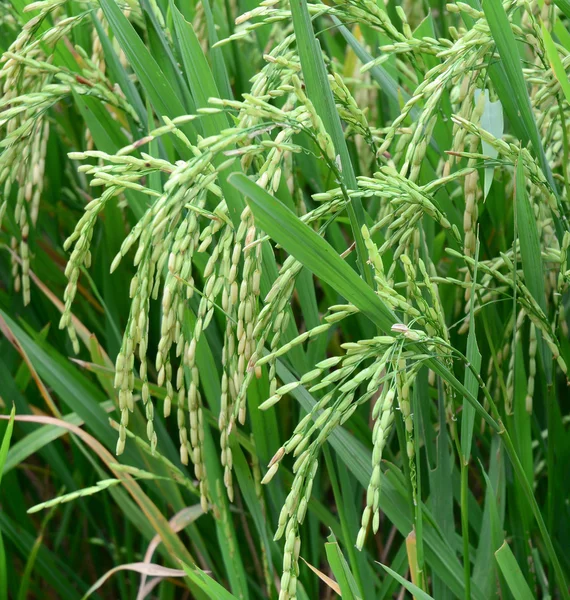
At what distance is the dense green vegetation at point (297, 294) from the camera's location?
0.69 metres

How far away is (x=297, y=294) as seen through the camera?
3.26ft

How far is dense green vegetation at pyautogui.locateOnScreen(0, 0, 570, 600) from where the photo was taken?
2.26 feet

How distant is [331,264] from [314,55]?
0.76ft

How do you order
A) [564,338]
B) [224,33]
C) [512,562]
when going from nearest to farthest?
[512,562], [564,338], [224,33]

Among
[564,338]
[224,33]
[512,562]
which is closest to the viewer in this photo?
[512,562]

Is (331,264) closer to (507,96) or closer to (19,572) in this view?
(507,96)

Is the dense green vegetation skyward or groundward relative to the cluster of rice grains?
groundward

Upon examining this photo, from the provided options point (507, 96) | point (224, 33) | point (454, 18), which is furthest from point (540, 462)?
point (454, 18)

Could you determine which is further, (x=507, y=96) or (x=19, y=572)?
(x=19, y=572)

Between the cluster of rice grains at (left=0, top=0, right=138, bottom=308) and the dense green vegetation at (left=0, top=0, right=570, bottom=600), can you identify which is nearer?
the dense green vegetation at (left=0, top=0, right=570, bottom=600)

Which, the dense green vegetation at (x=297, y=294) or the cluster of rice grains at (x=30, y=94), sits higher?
the cluster of rice grains at (x=30, y=94)

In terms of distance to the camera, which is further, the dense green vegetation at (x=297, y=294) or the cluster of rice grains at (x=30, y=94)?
the cluster of rice grains at (x=30, y=94)

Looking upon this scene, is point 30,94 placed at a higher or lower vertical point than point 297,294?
higher

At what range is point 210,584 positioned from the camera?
2.71ft
